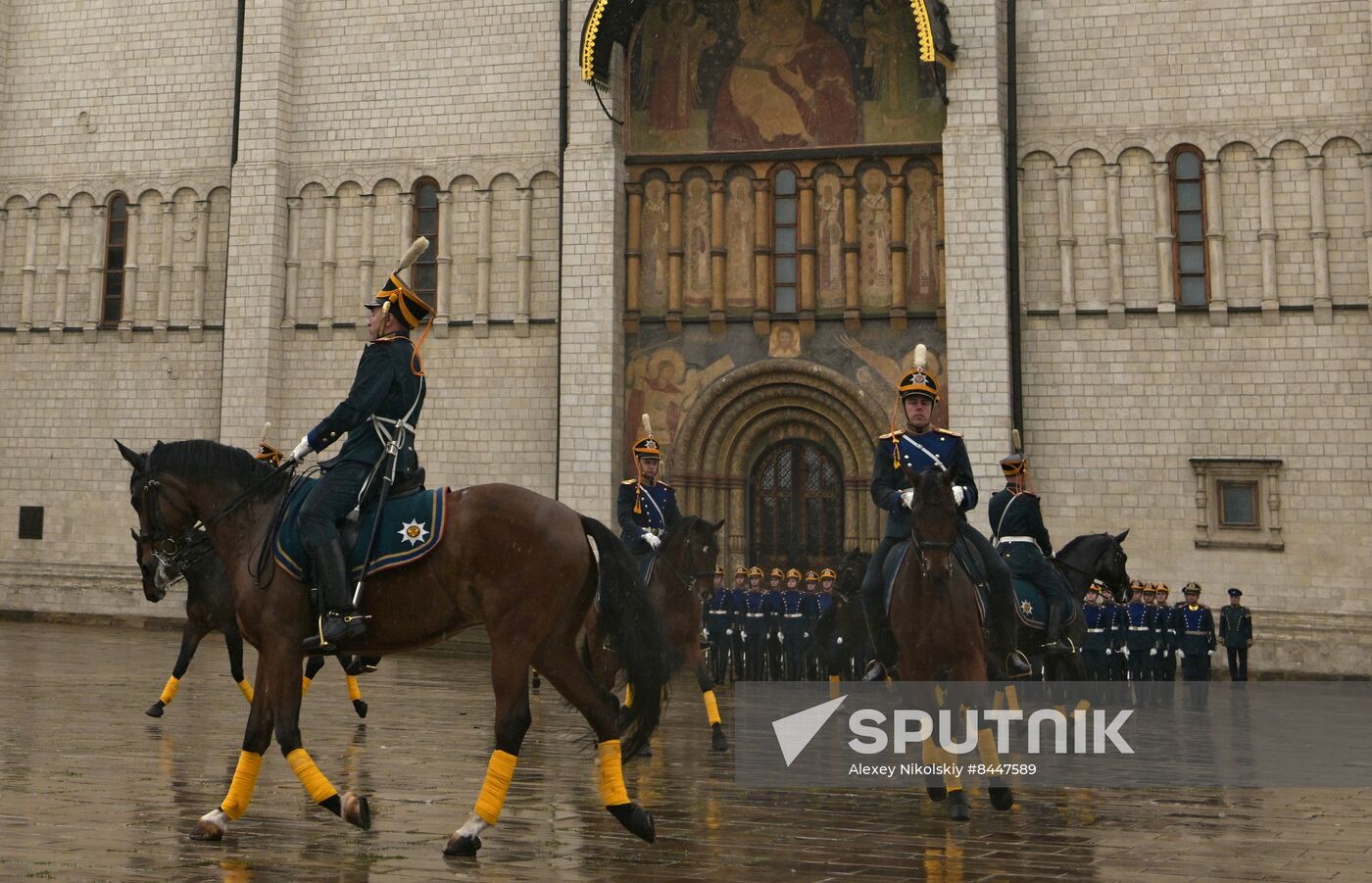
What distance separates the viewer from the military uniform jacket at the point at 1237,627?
2072 centimetres

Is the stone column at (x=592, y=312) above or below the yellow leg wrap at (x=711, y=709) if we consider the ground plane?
above

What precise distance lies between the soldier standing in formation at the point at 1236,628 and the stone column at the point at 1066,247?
5.69m

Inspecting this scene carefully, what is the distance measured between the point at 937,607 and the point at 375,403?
378cm

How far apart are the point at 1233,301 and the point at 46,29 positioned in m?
25.5

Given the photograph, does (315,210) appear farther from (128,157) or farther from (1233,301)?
(1233,301)

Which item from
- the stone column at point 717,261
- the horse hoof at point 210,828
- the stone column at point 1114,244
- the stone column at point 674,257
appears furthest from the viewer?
the stone column at point 674,257

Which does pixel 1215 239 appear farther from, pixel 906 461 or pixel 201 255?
pixel 201 255

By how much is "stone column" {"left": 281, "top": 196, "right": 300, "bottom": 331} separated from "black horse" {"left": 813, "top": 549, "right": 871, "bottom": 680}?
15.0 meters

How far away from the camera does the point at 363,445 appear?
7887mm

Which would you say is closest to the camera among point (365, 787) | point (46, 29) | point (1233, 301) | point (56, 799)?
point (56, 799)

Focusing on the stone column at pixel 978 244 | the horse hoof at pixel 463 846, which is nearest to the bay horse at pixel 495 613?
the horse hoof at pixel 463 846

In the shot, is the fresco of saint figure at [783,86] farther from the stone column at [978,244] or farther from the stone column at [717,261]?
the stone column at [978,244]

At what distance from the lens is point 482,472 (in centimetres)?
2616

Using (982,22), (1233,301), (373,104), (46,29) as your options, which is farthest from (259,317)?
(1233,301)
